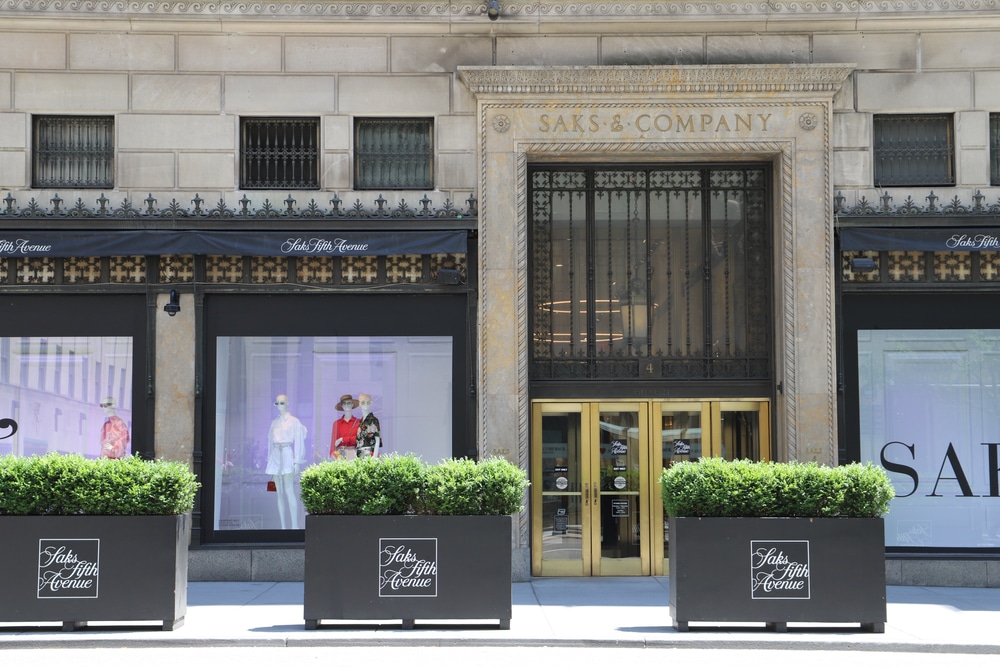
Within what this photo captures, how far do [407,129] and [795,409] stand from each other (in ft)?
22.4

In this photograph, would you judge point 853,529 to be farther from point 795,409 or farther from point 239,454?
point 239,454

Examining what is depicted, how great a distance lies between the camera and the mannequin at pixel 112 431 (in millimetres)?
16359

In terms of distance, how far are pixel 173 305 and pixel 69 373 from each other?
194 cm

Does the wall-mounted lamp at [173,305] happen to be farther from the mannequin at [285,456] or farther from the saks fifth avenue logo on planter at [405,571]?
the saks fifth avenue logo on planter at [405,571]

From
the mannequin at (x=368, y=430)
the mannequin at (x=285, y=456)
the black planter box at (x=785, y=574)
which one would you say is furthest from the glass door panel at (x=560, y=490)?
the black planter box at (x=785, y=574)

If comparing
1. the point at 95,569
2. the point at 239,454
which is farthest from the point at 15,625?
the point at 239,454

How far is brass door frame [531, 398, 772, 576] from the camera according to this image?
1656 centimetres

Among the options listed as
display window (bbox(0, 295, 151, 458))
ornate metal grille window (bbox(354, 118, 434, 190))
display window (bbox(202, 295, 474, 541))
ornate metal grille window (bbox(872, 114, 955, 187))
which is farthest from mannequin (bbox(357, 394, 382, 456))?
ornate metal grille window (bbox(872, 114, 955, 187))

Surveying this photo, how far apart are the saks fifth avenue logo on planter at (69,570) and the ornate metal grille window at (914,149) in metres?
11.6

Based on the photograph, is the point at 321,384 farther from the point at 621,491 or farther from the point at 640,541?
the point at 640,541

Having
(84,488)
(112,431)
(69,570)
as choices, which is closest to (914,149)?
(84,488)

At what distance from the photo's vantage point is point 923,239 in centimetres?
1600

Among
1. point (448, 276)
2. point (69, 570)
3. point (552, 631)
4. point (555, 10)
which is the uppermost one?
point (555, 10)

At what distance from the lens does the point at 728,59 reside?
1655 cm
